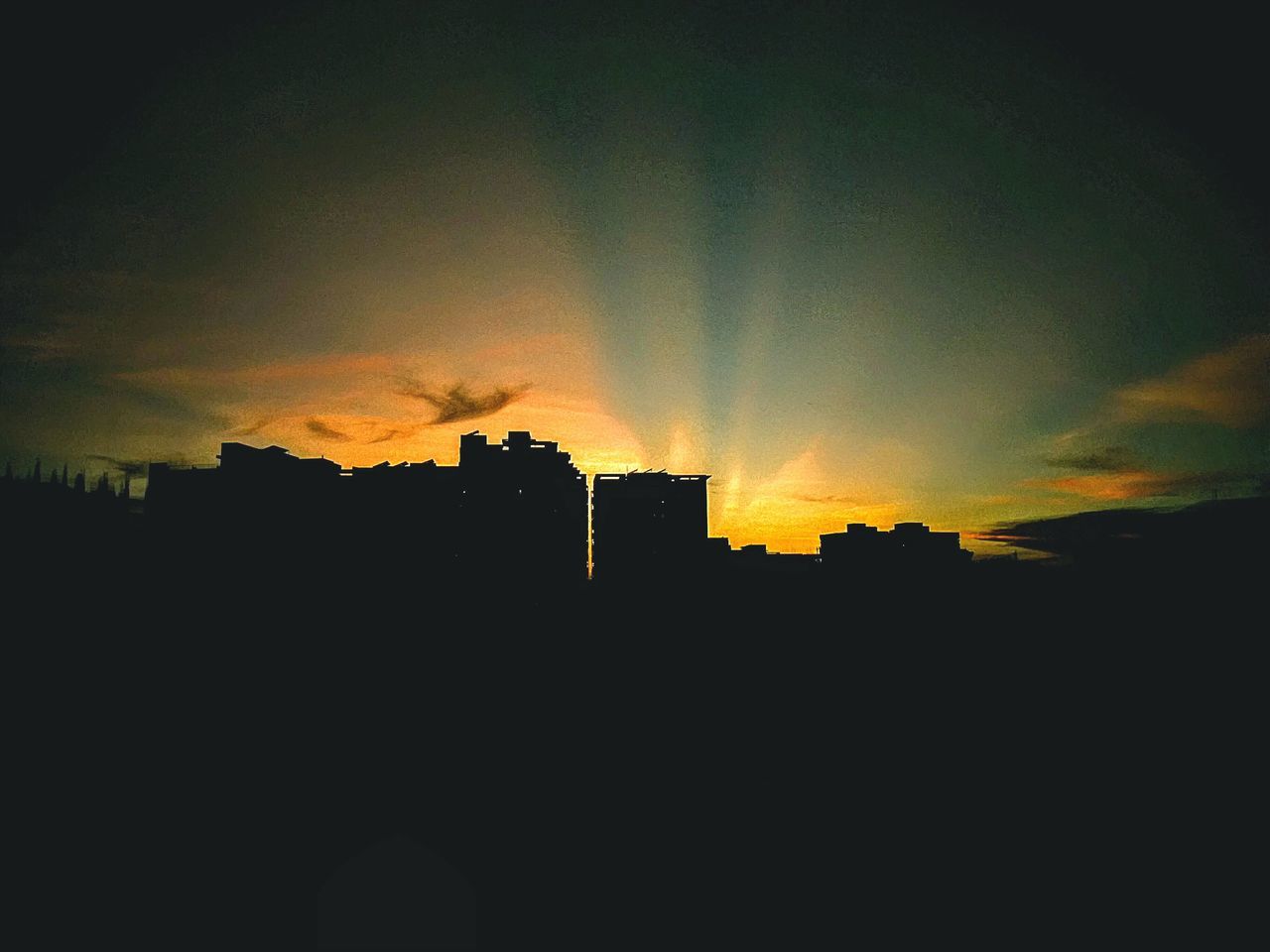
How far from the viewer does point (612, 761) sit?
24406mm

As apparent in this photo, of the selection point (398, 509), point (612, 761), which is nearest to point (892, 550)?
point (612, 761)

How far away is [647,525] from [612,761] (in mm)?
12041

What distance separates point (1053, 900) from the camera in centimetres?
1944

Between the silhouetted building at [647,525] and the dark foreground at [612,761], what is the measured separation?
5.17 feet

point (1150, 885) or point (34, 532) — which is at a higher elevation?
point (34, 532)

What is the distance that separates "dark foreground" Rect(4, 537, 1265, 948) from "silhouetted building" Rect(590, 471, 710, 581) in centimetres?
158

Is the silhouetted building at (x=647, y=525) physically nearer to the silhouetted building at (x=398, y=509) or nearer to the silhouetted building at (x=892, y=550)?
the silhouetted building at (x=398, y=509)

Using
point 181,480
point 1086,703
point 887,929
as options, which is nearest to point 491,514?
point 181,480

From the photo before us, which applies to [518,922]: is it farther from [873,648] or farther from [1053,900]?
[873,648]

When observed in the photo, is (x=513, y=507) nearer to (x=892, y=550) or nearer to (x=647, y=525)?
(x=647, y=525)

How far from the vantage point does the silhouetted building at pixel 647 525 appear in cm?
3238

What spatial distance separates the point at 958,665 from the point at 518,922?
21.8 metres

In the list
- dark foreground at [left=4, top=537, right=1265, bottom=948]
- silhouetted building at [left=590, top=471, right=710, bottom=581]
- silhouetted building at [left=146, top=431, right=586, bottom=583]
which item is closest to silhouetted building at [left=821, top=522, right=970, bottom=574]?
dark foreground at [left=4, top=537, right=1265, bottom=948]

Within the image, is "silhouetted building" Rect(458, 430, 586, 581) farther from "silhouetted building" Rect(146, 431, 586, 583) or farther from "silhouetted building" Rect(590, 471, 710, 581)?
"silhouetted building" Rect(590, 471, 710, 581)
